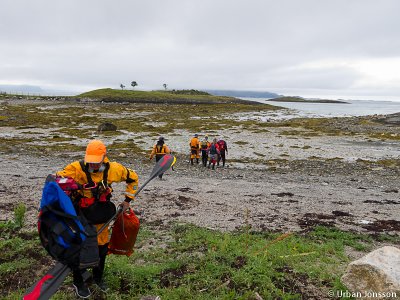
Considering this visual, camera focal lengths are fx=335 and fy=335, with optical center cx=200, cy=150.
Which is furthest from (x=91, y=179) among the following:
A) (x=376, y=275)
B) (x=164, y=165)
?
(x=376, y=275)

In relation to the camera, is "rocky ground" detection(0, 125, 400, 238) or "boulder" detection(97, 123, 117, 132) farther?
"boulder" detection(97, 123, 117, 132)

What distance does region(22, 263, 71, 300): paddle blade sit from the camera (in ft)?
15.4

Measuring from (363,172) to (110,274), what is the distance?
66.2 ft

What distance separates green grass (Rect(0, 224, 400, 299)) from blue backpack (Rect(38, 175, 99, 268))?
1326 mm

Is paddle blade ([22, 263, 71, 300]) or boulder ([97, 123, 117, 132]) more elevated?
paddle blade ([22, 263, 71, 300])

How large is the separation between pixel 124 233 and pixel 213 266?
1.86 m

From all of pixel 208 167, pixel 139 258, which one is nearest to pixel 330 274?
pixel 139 258

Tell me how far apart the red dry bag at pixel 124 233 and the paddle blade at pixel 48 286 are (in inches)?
39.2

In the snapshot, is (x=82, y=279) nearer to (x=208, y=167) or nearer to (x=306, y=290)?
(x=306, y=290)

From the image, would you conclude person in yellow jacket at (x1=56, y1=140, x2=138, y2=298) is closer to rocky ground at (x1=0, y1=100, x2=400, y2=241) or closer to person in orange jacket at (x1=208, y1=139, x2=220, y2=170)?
rocky ground at (x1=0, y1=100, x2=400, y2=241)

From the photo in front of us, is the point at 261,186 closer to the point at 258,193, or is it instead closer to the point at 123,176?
the point at 258,193

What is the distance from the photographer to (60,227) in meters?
4.43

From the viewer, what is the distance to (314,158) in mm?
27016

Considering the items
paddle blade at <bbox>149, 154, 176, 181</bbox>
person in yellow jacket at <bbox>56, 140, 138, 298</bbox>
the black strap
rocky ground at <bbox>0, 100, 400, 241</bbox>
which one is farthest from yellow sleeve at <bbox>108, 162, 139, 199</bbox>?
rocky ground at <bbox>0, 100, 400, 241</bbox>
